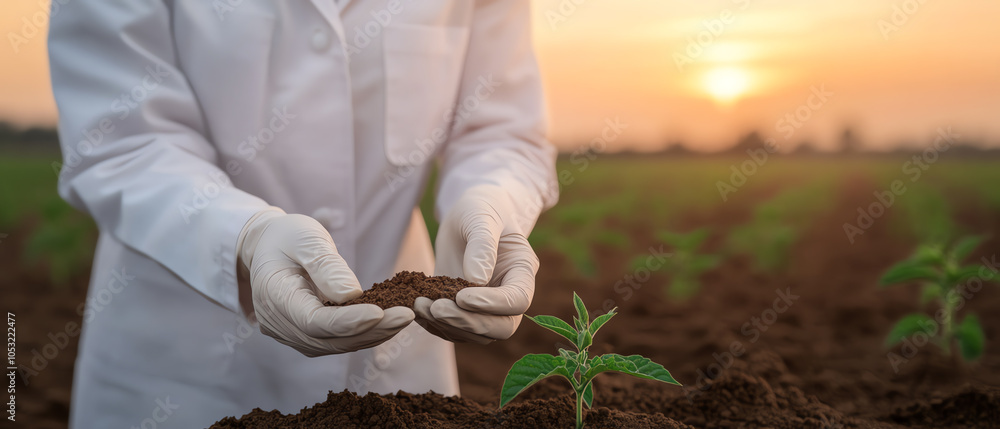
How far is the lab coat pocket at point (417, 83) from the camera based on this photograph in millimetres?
1722

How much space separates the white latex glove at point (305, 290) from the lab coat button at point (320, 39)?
0.49 meters

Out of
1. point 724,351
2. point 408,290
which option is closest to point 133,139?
point 408,290

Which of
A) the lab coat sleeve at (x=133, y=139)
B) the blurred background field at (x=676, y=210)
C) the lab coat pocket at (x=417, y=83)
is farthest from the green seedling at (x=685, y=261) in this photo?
the lab coat sleeve at (x=133, y=139)

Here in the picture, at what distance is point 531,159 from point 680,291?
1999mm

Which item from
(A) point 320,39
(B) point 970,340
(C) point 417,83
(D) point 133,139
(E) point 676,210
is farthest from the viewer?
(E) point 676,210

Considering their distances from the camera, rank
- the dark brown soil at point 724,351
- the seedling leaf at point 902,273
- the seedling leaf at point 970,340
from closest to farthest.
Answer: the dark brown soil at point 724,351
the seedling leaf at point 902,273
the seedling leaf at point 970,340

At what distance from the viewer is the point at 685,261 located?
3.64 metres

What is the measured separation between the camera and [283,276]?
1.27 m

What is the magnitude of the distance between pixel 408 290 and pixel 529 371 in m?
0.33

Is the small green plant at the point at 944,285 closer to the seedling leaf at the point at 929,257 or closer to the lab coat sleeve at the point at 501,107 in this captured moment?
the seedling leaf at the point at 929,257

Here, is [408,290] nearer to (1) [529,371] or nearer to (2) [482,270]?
(2) [482,270]

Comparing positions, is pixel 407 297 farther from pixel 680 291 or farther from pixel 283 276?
pixel 680 291

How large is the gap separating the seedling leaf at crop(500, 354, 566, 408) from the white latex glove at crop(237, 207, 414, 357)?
22cm

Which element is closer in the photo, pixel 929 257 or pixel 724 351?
pixel 929 257
